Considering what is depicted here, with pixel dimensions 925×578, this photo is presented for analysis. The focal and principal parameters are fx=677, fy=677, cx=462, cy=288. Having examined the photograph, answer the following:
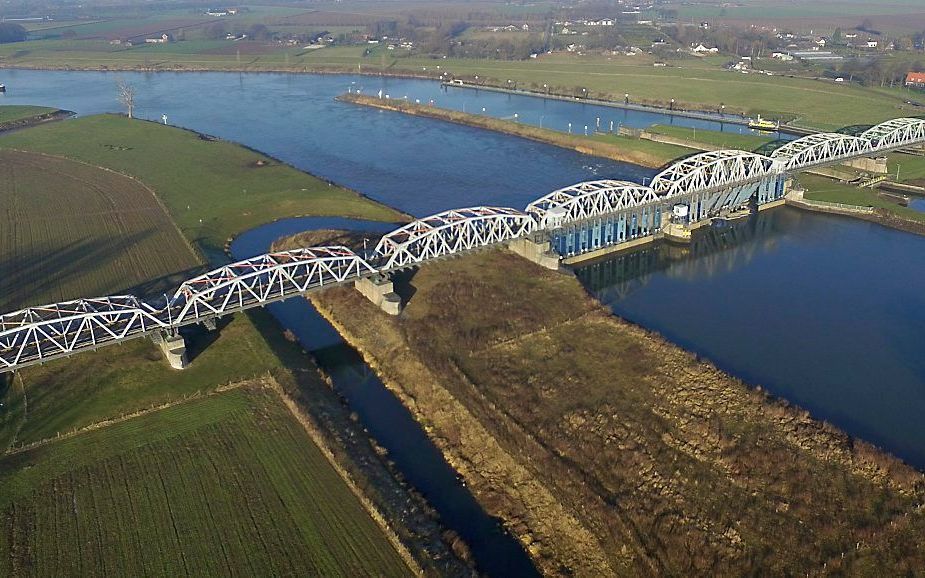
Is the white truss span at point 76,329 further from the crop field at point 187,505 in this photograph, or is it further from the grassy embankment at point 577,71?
the grassy embankment at point 577,71

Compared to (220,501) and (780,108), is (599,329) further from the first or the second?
(780,108)

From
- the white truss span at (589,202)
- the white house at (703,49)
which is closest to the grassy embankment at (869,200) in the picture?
the white truss span at (589,202)

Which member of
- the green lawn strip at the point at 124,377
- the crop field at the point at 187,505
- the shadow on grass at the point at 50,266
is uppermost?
the shadow on grass at the point at 50,266

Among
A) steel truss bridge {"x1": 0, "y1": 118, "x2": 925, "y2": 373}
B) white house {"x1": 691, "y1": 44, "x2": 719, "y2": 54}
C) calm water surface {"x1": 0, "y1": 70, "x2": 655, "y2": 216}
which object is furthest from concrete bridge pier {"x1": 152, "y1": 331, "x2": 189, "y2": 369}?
white house {"x1": 691, "y1": 44, "x2": 719, "y2": 54}

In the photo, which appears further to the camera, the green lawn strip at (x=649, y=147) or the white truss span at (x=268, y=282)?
the green lawn strip at (x=649, y=147)

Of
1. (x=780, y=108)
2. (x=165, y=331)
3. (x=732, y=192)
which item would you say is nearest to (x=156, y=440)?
(x=165, y=331)

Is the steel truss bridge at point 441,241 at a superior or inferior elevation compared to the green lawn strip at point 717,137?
inferior

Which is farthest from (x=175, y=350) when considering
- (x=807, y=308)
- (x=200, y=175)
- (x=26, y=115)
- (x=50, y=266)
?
(x=26, y=115)
